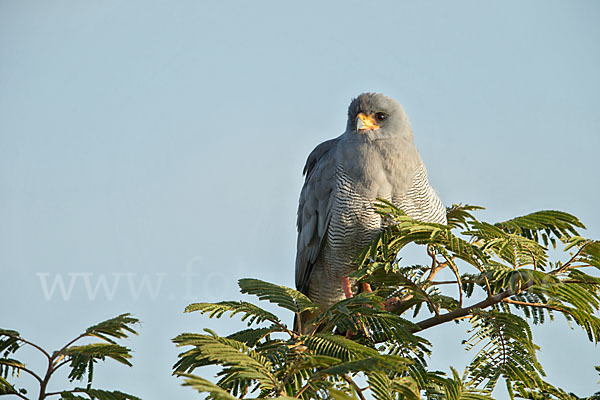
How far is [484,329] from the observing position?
3.17 meters

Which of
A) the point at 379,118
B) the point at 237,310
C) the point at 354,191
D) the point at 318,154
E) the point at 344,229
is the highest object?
the point at 379,118

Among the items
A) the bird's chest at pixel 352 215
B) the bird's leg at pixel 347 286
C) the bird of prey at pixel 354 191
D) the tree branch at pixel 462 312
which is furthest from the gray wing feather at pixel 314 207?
the tree branch at pixel 462 312

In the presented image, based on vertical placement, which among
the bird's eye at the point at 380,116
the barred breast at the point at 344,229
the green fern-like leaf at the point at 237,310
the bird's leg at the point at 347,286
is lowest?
the green fern-like leaf at the point at 237,310

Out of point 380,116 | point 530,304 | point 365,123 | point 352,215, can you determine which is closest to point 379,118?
point 380,116

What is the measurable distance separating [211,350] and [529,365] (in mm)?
1756

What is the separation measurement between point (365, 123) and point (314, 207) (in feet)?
2.71

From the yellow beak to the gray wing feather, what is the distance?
0.34m

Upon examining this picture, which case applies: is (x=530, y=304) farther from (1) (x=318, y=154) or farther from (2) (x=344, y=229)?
(1) (x=318, y=154)

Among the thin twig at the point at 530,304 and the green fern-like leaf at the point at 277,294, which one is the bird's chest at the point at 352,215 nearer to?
the thin twig at the point at 530,304

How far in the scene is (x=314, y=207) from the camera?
5160 mm

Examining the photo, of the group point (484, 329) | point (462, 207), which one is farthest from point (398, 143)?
point (484, 329)

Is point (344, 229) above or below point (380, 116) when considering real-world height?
below

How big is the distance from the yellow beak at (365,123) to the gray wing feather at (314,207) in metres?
0.34

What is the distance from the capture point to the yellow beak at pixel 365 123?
4.87 m
